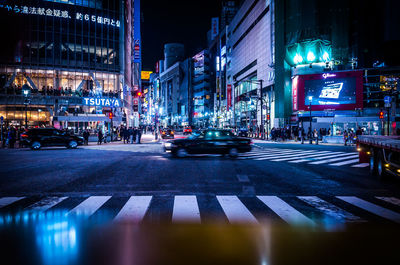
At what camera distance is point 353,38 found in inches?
1937

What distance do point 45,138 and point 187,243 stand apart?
928 inches

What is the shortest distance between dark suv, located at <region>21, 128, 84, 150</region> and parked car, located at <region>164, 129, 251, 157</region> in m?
12.6

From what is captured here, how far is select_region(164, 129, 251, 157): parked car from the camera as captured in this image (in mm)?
16172

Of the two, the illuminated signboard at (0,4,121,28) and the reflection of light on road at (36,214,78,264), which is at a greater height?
the illuminated signboard at (0,4,121,28)

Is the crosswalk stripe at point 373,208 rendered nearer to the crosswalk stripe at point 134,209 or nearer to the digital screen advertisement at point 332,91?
the crosswalk stripe at point 134,209

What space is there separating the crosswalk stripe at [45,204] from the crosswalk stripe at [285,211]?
4811 millimetres

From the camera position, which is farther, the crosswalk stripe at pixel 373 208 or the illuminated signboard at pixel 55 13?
the illuminated signboard at pixel 55 13

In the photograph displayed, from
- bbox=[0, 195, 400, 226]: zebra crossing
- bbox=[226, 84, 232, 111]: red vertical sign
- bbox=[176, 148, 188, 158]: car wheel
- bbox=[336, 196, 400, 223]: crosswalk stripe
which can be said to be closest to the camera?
bbox=[0, 195, 400, 226]: zebra crossing

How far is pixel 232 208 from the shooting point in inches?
239

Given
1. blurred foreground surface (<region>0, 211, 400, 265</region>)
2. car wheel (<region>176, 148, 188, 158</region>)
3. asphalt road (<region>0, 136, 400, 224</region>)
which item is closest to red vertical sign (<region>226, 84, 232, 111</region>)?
car wheel (<region>176, 148, 188, 158</region>)

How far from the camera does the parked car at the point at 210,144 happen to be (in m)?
16.2

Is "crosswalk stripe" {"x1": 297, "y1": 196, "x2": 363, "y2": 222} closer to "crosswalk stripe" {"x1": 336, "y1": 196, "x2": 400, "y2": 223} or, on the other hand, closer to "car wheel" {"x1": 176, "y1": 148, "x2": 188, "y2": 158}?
"crosswalk stripe" {"x1": 336, "y1": 196, "x2": 400, "y2": 223}

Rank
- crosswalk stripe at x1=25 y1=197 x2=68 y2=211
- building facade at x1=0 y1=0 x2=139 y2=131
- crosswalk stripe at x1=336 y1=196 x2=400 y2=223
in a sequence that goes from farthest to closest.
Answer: building facade at x1=0 y1=0 x2=139 y2=131, crosswalk stripe at x1=25 y1=197 x2=68 y2=211, crosswalk stripe at x1=336 y1=196 x2=400 y2=223

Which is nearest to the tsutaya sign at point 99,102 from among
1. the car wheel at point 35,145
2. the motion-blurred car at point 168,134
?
the motion-blurred car at point 168,134
